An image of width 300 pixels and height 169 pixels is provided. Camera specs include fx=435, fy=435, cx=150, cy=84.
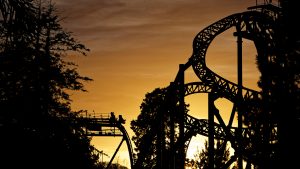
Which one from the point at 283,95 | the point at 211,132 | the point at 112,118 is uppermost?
the point at 283,95

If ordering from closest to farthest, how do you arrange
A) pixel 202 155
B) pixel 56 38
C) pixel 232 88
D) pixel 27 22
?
pixel 27 22
pixel 56 38
pixel 232 88
pixel 202 155

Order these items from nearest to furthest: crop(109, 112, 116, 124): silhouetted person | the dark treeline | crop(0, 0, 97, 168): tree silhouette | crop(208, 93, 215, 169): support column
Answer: crop(0, 0, 97, 168): tree silhouette
the dark treeline
crop(208, 93, 215, 169): support column
crop(109, 112, 116, 124): silhouetted person

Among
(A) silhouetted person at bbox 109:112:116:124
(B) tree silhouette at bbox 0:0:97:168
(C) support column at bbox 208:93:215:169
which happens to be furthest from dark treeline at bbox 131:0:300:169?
(A) silhouetted person at bbox 109:112:116:124

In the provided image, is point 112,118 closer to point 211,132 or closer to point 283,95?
point 211,132

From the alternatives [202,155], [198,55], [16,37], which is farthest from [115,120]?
[16,37]

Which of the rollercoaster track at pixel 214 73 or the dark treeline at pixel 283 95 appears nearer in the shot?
the dark treeline at pixel 283 95

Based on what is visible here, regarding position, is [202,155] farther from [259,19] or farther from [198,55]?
[259,19]

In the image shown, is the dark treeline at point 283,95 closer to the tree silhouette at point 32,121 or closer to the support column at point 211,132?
the tree silhouette at point 32,121

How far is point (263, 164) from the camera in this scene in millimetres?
14570

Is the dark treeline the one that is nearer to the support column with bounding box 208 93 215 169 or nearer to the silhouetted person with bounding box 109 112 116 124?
the support column with bounding box 208 93 215 169

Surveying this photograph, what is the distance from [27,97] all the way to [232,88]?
698 inches

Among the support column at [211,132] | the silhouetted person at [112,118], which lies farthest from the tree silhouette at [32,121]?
the silhouetted person at [112,118]

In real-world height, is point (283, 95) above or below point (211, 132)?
above

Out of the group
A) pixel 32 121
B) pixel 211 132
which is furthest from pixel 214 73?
pixel 32 121
